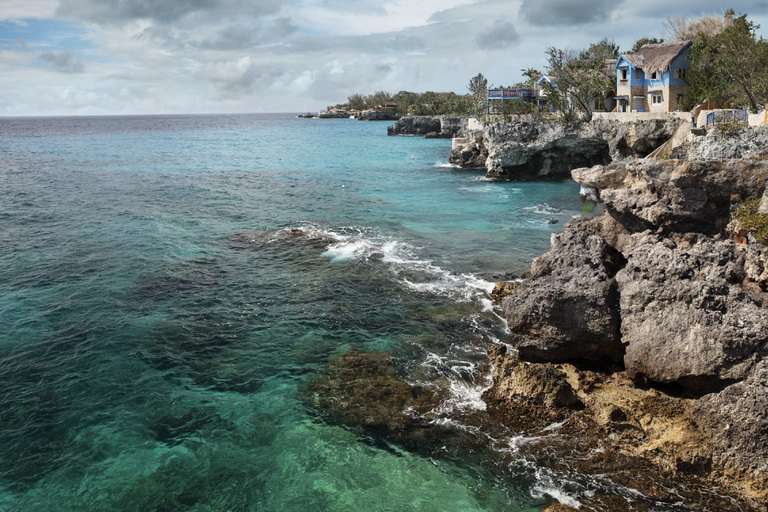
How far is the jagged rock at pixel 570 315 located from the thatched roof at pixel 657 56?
162 ft

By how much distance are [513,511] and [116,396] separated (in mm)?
13675

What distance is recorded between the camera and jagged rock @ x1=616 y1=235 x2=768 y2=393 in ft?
51.3

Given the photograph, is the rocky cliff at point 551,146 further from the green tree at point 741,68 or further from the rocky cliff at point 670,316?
the rocky cliff at point 670,316

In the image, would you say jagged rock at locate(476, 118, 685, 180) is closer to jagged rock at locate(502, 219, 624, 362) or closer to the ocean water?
the ocean water

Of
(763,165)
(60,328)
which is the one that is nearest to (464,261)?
(763,165)

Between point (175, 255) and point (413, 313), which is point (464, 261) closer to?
point (413, 313)

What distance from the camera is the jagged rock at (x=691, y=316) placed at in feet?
51.3

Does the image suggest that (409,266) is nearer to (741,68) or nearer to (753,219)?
(753,219)

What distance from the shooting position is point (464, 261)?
1255 inches

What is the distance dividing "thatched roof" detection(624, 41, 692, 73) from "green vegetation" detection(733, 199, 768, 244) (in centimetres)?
4824

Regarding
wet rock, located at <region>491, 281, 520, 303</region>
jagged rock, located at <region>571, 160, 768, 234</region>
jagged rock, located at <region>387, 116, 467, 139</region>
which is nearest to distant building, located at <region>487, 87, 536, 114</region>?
wet rock, located at <region>491, 281, 520, 303</region>

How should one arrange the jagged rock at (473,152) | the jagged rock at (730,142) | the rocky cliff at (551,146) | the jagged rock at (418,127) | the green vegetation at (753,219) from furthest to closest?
the jagged rock at (418,127), the jagged rock at (473,152), the rocky cliff at (551,146), the jagged rock at (730,142), the green vegetation at (753,219)

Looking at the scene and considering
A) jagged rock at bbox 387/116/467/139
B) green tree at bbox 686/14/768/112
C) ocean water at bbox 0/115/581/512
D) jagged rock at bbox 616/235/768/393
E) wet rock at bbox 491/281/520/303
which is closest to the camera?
ocean water at bbox 0/115/581/512

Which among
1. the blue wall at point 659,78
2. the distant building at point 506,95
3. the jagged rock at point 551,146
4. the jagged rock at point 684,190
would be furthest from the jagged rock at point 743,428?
the distant building at point 506,95
